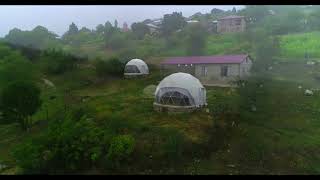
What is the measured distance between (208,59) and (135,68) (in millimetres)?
5131

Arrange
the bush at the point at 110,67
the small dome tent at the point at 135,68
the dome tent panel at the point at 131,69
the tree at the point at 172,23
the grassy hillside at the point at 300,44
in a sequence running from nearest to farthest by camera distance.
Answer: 1. the bush at the point at 110,67
2. the grassy hillside at the point at 300,44
3. the small dome tent at the point at 135,68
4. the dome tent panel at the point at 131,69
5. the tree at the point at 172,23

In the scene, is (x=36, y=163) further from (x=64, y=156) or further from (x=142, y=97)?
(x=142, y=97)

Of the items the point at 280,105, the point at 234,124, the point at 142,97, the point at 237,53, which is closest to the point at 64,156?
the point at 234,124

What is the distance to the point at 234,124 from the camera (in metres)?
12.7

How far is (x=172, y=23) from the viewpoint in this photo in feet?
96.7

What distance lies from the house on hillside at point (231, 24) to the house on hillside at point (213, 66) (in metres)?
4.83

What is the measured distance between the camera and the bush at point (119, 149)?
9.44 meters

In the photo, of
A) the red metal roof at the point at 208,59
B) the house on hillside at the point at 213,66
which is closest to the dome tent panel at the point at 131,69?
the house on hillside at the point at 213,66

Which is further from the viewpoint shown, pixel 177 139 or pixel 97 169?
pixel 177 139

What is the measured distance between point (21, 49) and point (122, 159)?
1926 cm

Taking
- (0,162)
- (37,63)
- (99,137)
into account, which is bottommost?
(0,162)

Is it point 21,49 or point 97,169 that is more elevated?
point 21,49

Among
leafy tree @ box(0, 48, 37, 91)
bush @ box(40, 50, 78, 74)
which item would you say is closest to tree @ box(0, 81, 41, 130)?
leafy tree @ box(0, 48, 37, 91)

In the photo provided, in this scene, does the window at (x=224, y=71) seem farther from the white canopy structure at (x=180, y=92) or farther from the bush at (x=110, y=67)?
the white canopy structure at (x=180, y=92)
